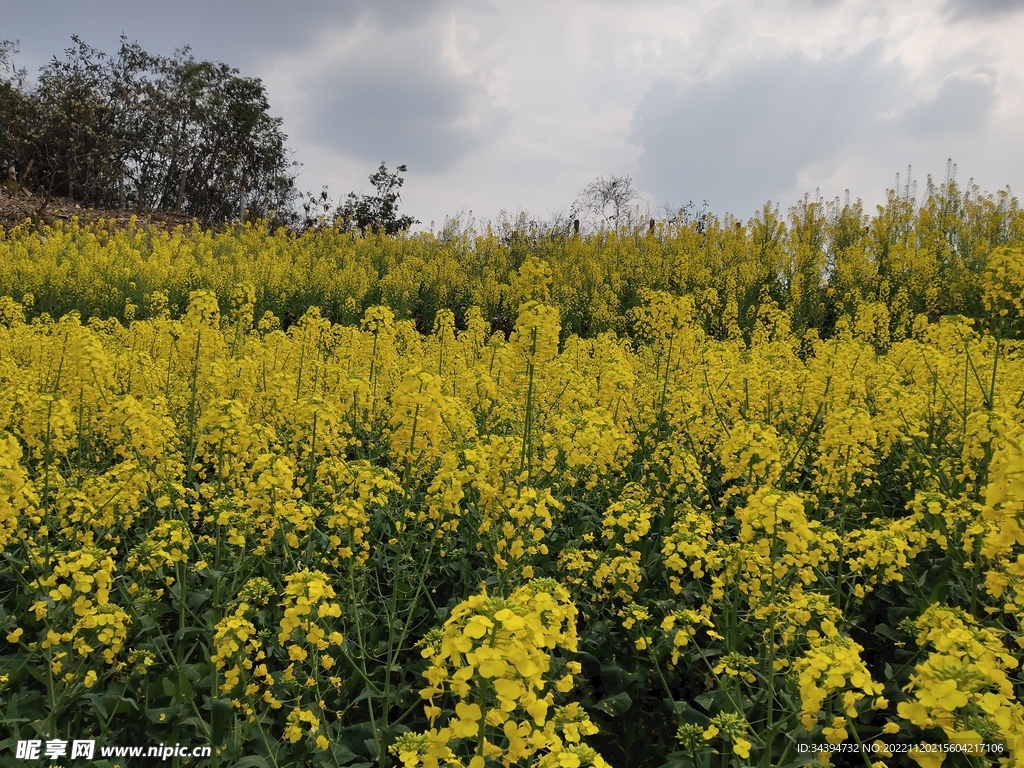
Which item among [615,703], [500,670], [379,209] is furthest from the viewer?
[379,209]

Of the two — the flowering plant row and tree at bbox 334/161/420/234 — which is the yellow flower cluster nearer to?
the flowering plant row

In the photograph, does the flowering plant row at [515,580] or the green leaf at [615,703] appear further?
the green leaf at [615,703]

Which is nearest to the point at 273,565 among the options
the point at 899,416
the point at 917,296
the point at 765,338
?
the point at 899,416

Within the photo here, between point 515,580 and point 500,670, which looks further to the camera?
point 515,580

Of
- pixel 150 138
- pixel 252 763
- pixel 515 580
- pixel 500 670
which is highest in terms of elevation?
pixel 150 138

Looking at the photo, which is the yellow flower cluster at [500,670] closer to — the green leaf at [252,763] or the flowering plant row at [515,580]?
the flowering plant row at [515,580]

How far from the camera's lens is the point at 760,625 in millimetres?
2943

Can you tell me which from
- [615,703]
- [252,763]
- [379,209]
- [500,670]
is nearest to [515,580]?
[615,703]

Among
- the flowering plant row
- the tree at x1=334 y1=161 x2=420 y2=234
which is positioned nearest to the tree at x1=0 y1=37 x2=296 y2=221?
the tree at x1=334 y1=161 x2=420 y2=234

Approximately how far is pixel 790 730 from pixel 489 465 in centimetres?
170

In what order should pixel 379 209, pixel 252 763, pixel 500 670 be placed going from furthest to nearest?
pixel 379 209, pixel 252 763, pixel 500 670

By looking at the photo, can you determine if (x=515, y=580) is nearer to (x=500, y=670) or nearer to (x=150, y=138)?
(x=500, y=670)

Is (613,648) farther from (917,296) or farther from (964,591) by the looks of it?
(917,296)

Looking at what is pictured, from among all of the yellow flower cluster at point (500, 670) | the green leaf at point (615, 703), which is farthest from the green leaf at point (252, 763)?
the green leaf at point (615, 703)
